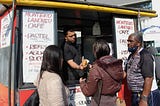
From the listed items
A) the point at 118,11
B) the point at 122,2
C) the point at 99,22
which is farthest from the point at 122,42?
the point at 122,2

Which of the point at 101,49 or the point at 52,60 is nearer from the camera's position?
the point at 52,60

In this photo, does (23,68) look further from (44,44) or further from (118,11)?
(118,11)

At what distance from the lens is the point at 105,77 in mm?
3338

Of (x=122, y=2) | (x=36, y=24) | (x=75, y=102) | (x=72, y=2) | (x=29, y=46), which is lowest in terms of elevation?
(x=75, y=102)

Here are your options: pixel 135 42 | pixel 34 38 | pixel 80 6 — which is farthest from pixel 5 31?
pixel 135 42

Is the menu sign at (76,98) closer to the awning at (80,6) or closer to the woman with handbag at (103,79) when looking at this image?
the woman with handbag at (103,79)

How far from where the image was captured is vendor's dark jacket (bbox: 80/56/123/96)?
333cm

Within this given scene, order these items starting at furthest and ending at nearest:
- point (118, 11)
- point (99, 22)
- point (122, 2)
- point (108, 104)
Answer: point (122, 2)
point (99, 22)
point (118, 11)
point (108, 104)

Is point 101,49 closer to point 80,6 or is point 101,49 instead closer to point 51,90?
point 51,90

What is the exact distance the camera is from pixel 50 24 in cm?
416

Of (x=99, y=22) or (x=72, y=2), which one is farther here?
(x=99, y=22)

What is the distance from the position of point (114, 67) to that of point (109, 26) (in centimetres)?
221

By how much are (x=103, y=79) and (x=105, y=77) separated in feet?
0.11

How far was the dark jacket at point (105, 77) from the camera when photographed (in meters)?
3.33
